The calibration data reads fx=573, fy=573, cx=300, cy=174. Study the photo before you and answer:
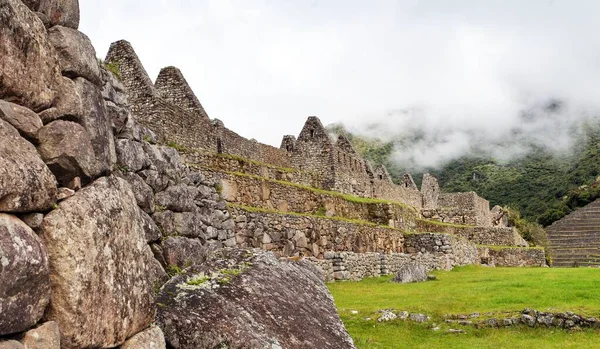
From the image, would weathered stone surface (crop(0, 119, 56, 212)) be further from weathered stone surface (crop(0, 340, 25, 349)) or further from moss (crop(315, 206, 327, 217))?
moss (crop(315, 206, 327, 217))

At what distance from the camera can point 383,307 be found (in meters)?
12.6

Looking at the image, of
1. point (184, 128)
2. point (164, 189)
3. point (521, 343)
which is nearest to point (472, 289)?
point (521, 343)

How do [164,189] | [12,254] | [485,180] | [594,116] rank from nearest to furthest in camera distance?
→ [12,254]
[164,189]
[485,180]
[594,116]

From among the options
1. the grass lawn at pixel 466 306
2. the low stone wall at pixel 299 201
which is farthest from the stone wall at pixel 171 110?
the grass lawn at pixel 466 306

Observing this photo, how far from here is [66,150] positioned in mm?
3936

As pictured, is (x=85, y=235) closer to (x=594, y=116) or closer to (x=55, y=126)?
(x=55, y=126)

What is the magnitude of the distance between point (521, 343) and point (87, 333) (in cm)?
850

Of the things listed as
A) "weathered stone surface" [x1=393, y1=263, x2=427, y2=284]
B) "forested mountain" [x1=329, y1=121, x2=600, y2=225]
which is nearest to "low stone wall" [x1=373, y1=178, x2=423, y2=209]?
"weathered stone surface" [x1=393, y1=263, x2=427, y2=284]

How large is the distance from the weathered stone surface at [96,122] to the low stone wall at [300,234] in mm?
8335

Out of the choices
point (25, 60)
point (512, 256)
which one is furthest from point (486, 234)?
point (25, 60)

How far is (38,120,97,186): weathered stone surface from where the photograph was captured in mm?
3836

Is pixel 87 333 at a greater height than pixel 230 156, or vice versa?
pixel 230 156

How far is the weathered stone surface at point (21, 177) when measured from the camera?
10.7ft

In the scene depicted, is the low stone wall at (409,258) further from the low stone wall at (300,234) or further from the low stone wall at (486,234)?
the low stone wall at (486,234)
